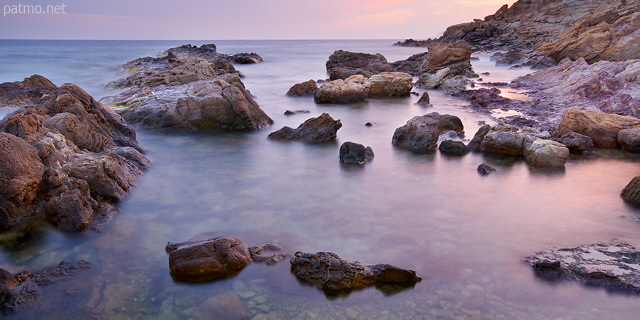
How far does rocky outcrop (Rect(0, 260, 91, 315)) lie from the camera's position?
4.13 m

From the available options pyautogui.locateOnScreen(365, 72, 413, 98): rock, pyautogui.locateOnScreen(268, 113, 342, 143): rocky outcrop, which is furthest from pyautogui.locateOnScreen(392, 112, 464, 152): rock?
pyautogui.locateOnScreen(365, 72, 413, 98): rock

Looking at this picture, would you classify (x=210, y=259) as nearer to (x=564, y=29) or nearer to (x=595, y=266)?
(x=595, y=266)

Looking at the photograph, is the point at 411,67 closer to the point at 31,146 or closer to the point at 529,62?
the point at 529,62

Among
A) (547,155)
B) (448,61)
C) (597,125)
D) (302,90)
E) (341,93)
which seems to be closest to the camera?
(547,155)

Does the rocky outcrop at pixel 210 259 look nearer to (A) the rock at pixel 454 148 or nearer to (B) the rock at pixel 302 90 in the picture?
(A) the rock at pixel 454 148

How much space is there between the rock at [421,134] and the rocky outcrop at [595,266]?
5045 mm

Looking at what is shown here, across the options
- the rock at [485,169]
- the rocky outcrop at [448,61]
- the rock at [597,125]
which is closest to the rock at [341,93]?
the rocky outcrop at [448,61]

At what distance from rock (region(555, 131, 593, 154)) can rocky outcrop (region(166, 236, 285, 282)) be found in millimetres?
8031

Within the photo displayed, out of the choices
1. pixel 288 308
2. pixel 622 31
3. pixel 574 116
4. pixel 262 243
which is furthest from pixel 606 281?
pixel 622 31

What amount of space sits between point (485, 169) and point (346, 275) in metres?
5.08

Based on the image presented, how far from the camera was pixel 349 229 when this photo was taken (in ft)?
19.5

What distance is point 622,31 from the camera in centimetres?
2388

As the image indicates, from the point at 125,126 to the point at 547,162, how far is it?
9.38 meters

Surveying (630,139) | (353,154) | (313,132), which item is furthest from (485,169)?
(313,132)
